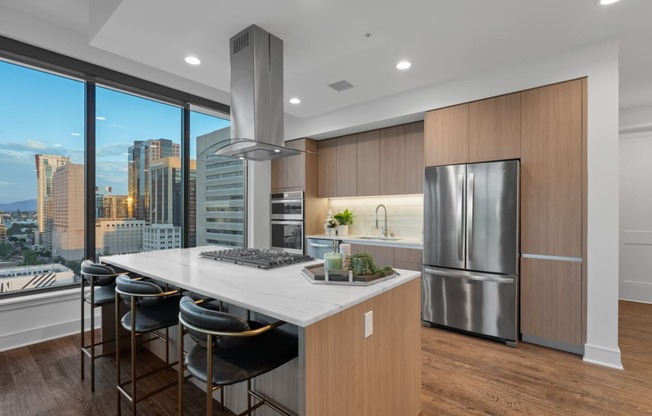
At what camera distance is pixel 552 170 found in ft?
9.59

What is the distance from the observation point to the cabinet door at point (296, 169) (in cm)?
503

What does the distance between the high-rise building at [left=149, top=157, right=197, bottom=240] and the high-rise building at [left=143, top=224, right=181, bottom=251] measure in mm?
68

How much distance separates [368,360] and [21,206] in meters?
3.73

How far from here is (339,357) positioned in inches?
54.2

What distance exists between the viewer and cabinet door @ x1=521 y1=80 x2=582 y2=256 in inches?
111

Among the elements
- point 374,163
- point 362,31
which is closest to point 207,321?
point 362,31

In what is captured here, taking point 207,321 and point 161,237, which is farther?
point 161,237

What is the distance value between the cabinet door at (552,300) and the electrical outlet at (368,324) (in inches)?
88.5

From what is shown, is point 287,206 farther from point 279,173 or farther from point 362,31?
point 362,31

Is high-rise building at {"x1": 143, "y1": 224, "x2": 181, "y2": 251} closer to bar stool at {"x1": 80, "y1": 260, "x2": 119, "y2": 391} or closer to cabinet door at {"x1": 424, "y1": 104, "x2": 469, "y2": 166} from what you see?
bar stool at {"x1": 80, "y1": 260, "x2": 119, "y2": 391}

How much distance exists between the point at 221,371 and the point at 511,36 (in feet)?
10.6

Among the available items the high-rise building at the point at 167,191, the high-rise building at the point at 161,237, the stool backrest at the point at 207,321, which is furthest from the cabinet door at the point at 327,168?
the stool backrest at the point at 207,321

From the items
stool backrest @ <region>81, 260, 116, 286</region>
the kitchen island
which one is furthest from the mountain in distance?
the kitchen island

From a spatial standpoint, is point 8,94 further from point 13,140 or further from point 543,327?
point 543,327
